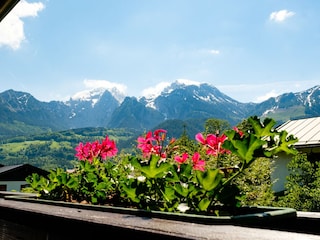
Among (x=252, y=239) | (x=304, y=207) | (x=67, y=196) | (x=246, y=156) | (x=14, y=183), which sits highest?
(x=246, y=156)

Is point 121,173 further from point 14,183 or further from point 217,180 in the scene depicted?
point 14,183

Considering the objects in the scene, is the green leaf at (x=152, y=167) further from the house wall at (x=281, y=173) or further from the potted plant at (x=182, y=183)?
the house wall at (x=281, y=173)

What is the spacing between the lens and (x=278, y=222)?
3.22 feet

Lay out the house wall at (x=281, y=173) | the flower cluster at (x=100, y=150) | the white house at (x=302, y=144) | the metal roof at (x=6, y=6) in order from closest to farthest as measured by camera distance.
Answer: the metal roof at (x=6, y=6)
the flower cluster at (x=100, y=150)
the white house at (x=302, y=144)
the house wall at (x=281, y=173)

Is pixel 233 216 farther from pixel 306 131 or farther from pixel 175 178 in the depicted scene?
pixel 306 131

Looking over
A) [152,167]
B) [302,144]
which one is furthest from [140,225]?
[302,144]

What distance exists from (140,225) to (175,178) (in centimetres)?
51

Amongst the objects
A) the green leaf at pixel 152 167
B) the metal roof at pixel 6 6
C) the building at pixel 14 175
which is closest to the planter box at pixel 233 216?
the green leaf at pixel 152 167

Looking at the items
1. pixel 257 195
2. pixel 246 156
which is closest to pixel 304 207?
pixel 257 195

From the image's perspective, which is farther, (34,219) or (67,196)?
(67,196)

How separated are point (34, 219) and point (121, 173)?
0.77 metres

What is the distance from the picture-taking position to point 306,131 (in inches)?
750

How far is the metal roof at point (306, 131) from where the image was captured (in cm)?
1714

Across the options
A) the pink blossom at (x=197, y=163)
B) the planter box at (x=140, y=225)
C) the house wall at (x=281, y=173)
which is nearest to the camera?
the planter box at (x=140, y=225)
